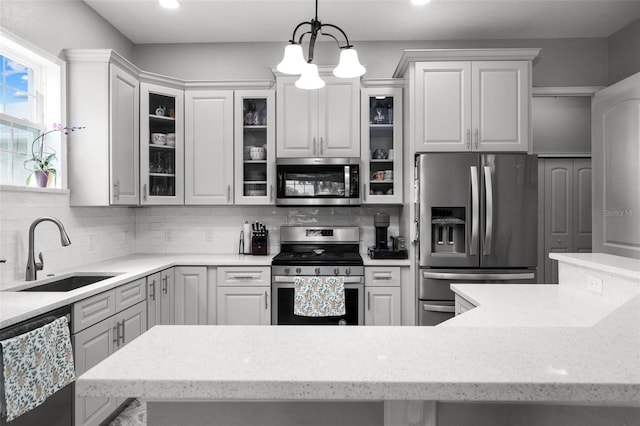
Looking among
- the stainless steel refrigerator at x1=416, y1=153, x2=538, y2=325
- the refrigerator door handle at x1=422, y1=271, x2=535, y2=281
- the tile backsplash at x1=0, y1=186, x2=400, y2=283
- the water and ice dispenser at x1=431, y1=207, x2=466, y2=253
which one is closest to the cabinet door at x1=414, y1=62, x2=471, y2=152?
the stainless steel refrigerator at x1=416, y1=153, x2=538, y2=325

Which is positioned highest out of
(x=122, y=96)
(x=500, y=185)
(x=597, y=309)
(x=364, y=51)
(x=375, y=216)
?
(x=364, y=51)

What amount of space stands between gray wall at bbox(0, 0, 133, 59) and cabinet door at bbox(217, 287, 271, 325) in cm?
218

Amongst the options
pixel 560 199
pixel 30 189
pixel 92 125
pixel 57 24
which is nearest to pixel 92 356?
pixel 30 189

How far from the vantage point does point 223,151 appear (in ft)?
11.3

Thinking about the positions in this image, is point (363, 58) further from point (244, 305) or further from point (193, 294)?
point (193, 294)

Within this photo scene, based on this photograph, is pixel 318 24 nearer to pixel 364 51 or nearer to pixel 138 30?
pixel 364 51

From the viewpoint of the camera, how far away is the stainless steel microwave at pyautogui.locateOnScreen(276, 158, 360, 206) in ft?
10.9

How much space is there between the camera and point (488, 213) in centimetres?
291

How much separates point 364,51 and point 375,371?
3.51 meters

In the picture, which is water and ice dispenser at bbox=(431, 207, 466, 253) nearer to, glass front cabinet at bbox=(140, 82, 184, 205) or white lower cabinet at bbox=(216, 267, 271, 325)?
white lower cabinet at bbox=(216, 267, 271, 325)

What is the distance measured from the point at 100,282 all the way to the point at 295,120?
6.53 ft

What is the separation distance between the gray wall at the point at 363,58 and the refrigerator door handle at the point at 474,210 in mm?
1376

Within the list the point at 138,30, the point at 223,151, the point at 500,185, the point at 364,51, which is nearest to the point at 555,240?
the point at 500,185

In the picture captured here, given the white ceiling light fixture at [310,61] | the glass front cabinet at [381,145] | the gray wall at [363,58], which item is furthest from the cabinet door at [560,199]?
the white ceiling light fixture at [310,61]
